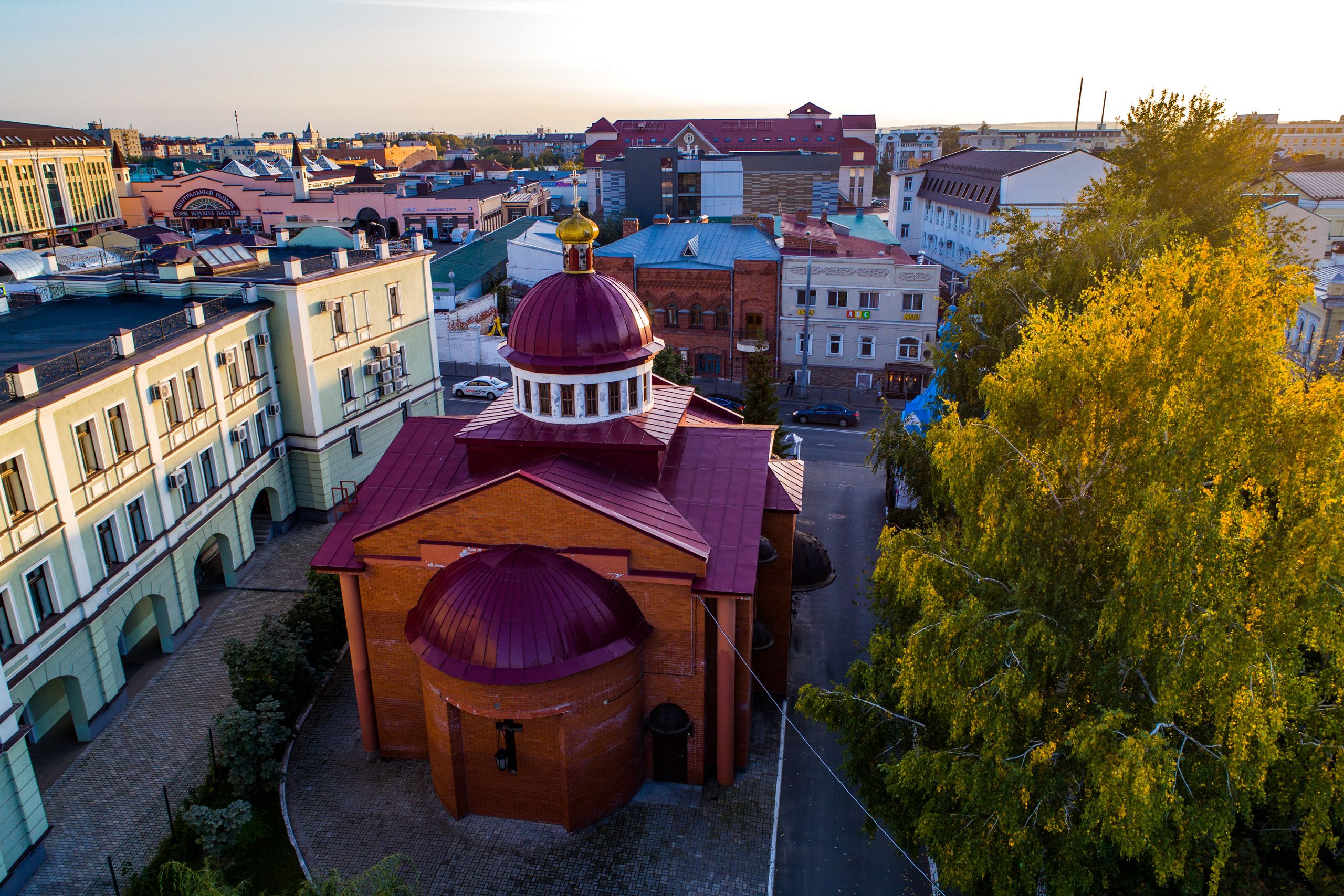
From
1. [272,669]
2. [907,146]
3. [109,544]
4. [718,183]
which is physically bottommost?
[272,669]

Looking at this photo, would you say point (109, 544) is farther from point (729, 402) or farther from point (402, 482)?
point (729, 402)

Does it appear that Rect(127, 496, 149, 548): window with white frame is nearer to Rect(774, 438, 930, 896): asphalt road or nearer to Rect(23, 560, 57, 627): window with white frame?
Rect(23, 560, 57, 627): window with white frame

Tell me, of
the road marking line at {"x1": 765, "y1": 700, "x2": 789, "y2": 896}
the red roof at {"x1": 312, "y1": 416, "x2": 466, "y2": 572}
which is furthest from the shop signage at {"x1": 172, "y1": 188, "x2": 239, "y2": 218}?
the road marking line at {"x1": 765, "y1": 700, "x2": 789, "y2": 896}

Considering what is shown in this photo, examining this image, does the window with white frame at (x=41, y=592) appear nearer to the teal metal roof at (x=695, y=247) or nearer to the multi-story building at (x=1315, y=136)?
the teal metal roof at (x=695, y=247)

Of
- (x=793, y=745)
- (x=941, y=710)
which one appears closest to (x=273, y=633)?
(x=793, y=745)

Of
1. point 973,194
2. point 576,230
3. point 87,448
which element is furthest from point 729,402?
point 973,194

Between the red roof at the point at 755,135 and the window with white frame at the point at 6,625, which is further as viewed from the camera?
the red roof at the point at 755,135

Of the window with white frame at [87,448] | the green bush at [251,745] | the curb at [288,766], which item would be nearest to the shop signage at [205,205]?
the window with white frame at [87,448]

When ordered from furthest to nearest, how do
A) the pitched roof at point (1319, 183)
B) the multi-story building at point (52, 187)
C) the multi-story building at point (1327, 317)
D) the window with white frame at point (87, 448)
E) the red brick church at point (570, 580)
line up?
the multi-story building at point (52, 187)
the pitched roof at point (1319, 183)
the multi-story building at point (1327, 317)
the window with white frame at point (87, 448)
the red brick church at point (570, 580)
